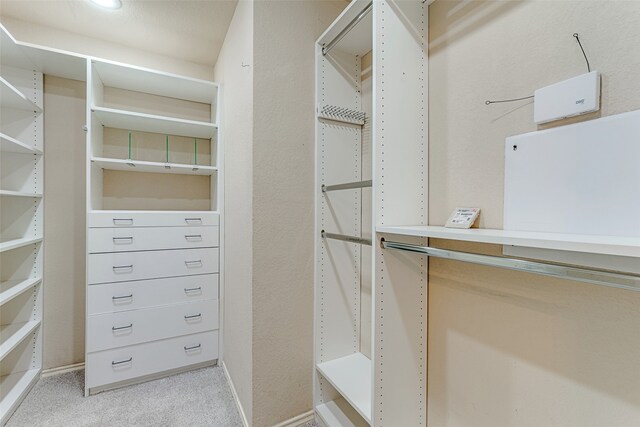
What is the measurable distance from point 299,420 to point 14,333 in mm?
1880

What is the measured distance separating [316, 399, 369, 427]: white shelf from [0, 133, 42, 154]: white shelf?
2.29 m

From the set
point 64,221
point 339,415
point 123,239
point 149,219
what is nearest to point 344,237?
point 339,415

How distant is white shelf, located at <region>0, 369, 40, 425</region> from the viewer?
1.60m

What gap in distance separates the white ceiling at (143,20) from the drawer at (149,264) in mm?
1555

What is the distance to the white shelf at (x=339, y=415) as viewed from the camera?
148 cm

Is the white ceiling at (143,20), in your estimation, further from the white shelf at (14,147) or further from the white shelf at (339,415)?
the white shelf at (339,415)

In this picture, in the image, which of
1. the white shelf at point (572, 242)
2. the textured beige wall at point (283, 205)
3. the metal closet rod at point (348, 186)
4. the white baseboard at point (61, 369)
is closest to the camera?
the white shelf at point (572, 242)

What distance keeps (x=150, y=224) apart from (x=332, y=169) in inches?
52.4

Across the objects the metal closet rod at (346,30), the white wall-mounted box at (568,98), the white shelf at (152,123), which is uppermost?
the metal closet rod at (346,30)

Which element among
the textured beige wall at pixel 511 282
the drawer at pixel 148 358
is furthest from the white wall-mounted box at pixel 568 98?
the drawer at pixel 148 358

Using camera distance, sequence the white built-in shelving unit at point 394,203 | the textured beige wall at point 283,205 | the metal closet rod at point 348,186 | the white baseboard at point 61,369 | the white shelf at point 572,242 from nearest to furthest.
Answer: the white shelf at point 572,242 < the white built-in shelving unit at point 394,203 < the metal closet rod at point 348,186 < the textured beige wall at point 283,205 < the white baseboard at point 61,369

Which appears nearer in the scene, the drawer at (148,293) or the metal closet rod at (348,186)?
the metal closet rod at (348,186)

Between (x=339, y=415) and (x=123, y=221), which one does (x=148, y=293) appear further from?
(x=339, y=415)

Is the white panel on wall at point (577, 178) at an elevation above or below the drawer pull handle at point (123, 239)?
above
